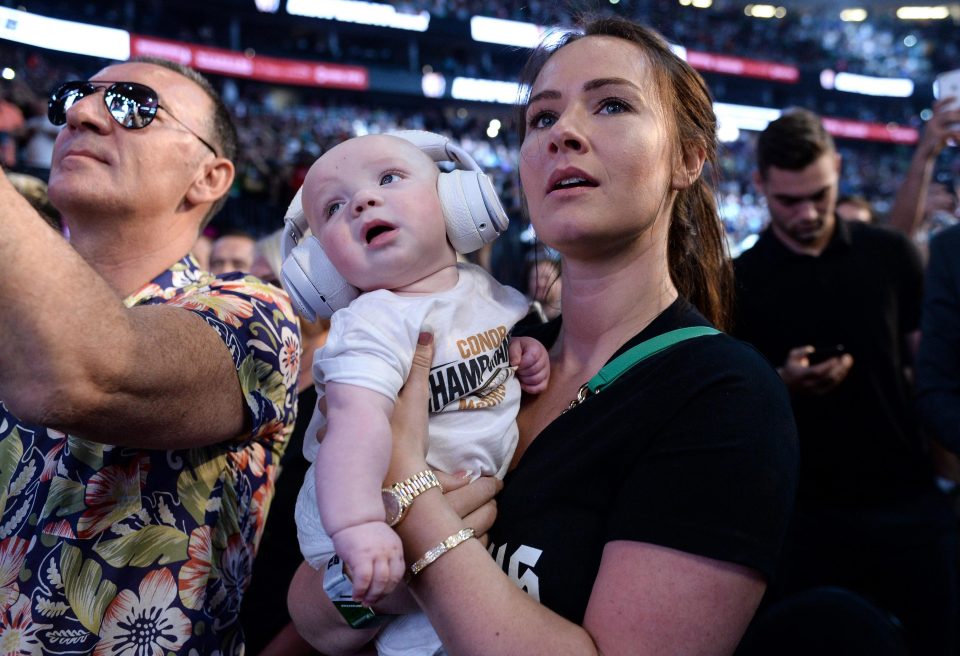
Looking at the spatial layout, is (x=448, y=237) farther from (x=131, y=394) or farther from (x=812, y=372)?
(x=812, y=372)

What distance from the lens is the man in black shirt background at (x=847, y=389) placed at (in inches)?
123

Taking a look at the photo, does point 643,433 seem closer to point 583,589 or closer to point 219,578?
point 583,589

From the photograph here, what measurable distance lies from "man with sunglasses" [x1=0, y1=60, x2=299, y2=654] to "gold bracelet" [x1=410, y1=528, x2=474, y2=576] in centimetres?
59

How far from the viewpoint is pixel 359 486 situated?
1.18 m

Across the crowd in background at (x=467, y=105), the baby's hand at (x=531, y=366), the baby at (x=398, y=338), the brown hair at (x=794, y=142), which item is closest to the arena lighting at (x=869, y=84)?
the crowd in background at (x=467, y=105)

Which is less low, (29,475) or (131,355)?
(131,355)

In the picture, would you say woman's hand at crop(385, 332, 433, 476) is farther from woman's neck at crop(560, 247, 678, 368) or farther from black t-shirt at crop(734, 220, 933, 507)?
black t-shirt at crop(734, 220, 933, 507)

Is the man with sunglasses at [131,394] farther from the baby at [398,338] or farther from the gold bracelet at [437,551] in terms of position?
the gold bracelet at [437,551]

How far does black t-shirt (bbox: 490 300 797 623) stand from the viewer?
1.25m

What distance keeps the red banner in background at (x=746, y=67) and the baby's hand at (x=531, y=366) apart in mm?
30920

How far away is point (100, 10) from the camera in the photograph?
22750mm

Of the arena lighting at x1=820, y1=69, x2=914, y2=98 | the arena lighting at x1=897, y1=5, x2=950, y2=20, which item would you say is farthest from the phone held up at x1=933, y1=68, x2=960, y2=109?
the arena lighting at x1=897, y1=5, x2=950, y2=20

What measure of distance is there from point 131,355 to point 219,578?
66 centimetres

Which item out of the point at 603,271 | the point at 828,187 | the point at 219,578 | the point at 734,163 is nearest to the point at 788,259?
the point at 828,187
